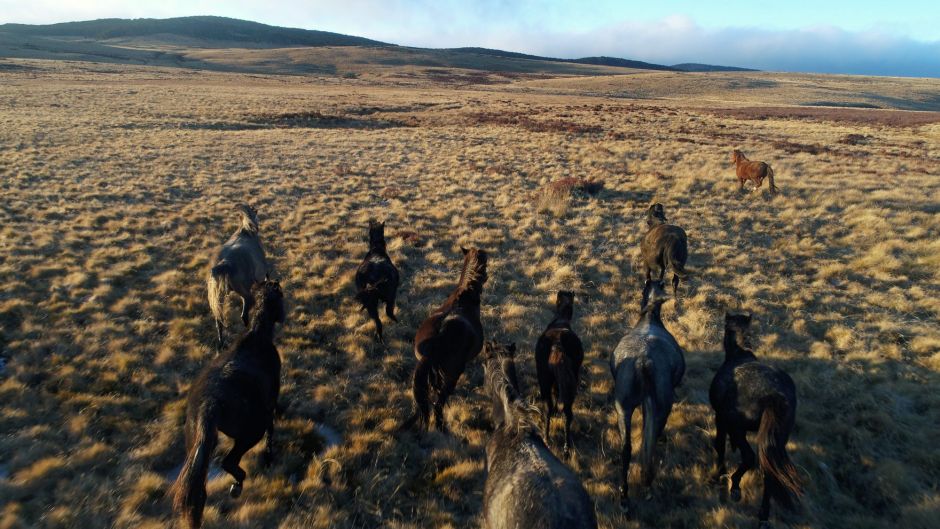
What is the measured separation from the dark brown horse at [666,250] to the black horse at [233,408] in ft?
22.8

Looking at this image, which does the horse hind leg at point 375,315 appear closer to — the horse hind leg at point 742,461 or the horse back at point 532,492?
the horse back at point 532,492

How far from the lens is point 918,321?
8.15 m

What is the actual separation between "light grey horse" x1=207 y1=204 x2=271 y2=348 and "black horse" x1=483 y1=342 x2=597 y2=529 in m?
4.71

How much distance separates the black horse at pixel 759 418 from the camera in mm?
4152

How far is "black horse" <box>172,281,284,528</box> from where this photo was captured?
3.79 metres

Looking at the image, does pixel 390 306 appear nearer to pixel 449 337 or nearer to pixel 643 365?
pixel 449 337

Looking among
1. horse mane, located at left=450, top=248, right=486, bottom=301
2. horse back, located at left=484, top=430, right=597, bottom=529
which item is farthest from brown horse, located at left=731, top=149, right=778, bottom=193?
horse back, located at left=484, top=430, right=597, bottom=529

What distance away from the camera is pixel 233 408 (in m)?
4.30

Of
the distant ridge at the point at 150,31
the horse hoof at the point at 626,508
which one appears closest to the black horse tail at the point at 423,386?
the horse hoof at the point at 626,508

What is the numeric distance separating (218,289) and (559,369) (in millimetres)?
5579

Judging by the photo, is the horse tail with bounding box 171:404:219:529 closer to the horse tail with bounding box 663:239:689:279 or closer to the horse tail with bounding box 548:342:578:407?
the horse tail with bounding box 548:342:578:407

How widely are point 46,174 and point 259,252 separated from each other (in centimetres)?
1492

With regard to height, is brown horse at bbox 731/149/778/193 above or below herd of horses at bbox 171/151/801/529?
above

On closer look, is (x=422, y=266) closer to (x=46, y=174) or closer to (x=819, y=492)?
(x=819, y=492)
